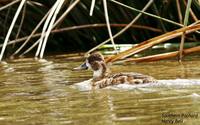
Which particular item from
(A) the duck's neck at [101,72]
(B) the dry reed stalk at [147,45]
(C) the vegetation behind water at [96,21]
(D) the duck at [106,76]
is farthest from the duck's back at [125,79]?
(C) the vegetation behind water at [96,21]

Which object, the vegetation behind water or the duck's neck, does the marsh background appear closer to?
the vegetation behind water

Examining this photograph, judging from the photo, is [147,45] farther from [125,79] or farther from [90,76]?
[125,79]

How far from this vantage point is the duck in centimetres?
530

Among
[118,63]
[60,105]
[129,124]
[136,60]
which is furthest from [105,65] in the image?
[129,124]

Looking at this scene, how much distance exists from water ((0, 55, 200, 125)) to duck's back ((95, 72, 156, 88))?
0.09 meters

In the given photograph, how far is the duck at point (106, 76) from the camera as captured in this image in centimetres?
530

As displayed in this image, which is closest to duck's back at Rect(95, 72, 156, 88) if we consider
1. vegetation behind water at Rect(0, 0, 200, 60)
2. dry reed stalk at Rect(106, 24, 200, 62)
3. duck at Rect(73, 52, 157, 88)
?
duck at Rect(73, 52, 157, 88)

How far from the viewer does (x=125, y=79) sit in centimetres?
536

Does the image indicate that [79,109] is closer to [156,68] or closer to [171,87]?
[171,87]

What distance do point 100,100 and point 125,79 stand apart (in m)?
0.71

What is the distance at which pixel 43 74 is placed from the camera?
6.74m

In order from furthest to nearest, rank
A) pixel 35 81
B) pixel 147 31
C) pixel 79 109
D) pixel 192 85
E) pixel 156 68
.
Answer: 1. pixel 147 31
2. pixel 156 68
3. pixel 35 81
4. pixel 192 85
5. pixel 79 109

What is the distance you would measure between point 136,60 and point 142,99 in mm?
2141

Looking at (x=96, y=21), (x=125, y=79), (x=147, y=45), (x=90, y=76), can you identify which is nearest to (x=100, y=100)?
(x=125, y=79)
